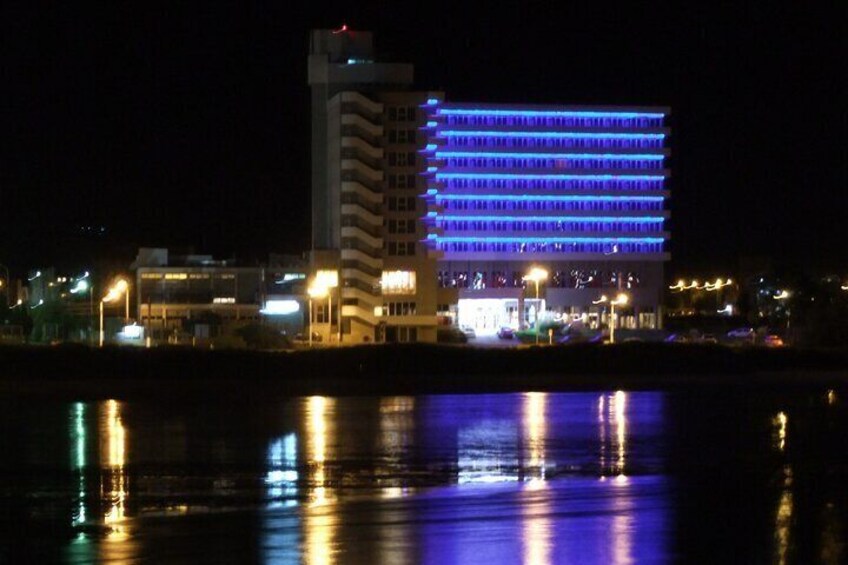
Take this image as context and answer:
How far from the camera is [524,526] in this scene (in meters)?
16.3

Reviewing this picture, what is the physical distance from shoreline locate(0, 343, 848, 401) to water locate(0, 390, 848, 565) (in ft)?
29.8

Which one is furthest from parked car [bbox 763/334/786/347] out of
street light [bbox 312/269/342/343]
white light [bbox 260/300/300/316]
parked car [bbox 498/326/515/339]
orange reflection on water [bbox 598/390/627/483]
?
white light [bbox 260/300/300/316]

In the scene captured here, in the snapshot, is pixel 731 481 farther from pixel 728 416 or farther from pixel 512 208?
pixel 512 208

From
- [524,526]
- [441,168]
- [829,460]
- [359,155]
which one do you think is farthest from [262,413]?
[441,168]

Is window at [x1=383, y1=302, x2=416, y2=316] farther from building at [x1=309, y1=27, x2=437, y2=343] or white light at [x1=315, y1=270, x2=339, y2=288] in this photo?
white light at [x1=315, y1=270, x2=339, y2=288]

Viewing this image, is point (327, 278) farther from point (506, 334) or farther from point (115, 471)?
point (115, 471)

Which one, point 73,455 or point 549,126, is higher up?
point 549,126

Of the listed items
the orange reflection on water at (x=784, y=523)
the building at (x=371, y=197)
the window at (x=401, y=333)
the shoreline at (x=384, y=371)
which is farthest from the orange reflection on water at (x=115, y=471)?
the window at (x=401, y=333)

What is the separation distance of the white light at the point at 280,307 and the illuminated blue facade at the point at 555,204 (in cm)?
2594

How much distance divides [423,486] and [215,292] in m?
89.6

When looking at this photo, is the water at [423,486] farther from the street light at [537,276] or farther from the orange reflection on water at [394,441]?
the street light at [537,276]

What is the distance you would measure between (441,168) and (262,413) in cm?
9101

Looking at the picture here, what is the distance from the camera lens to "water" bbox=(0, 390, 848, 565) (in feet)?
49.4

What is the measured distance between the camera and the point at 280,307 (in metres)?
102
